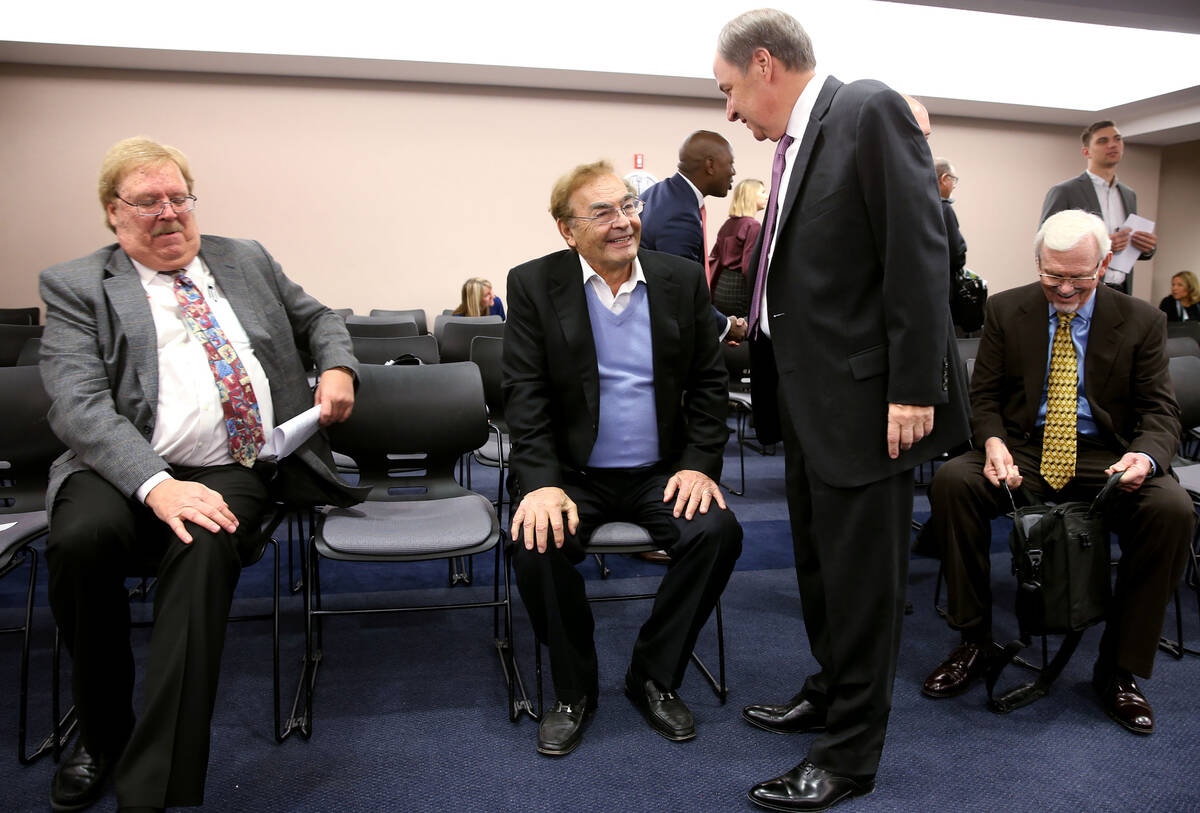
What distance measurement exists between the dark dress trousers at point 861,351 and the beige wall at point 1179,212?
11.8 metres

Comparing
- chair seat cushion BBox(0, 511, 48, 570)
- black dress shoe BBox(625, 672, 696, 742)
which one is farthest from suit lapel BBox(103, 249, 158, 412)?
black dress shoe BBox(625, 672, 696, 742)

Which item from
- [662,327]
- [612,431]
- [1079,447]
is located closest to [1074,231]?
[1079,447]

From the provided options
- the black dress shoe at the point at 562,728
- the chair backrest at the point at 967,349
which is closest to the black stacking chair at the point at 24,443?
the black dress shoe at the point at 562,728

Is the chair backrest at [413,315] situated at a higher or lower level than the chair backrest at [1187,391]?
higher

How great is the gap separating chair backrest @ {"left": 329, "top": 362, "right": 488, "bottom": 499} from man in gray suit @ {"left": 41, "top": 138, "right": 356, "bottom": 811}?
315 millimetres

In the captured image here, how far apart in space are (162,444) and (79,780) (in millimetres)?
828

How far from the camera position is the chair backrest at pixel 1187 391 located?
329 cm

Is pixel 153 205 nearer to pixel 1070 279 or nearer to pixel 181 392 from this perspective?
pixel 181 392

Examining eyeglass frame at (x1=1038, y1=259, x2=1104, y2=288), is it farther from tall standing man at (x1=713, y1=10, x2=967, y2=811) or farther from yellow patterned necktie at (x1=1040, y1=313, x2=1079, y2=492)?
tall standing man at (x1=713, y1=10, x2=967, y2=811)

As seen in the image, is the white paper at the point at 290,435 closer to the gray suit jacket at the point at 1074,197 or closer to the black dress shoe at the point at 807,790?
the black dress shoe at the point at 807,790

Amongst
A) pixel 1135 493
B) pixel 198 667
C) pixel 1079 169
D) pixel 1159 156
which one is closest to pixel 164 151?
pixel 198 667

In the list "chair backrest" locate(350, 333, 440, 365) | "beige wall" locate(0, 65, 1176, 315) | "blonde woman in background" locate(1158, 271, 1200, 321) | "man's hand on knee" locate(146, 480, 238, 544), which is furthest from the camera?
"blonde woman in background" locate(1158, 271, 1200, 321)

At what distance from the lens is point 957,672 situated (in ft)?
8.16

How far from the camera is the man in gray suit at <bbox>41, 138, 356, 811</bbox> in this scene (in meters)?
1.81
